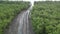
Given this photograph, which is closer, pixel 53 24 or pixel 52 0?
pixel 53 24

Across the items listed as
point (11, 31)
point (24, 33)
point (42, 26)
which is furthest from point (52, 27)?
point (11, 31)

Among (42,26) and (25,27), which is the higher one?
(42,26)

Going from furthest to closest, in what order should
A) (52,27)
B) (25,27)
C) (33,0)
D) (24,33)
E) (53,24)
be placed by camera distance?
(33,0)
(25,27)
(24,33)
(53,24)
(52,27)

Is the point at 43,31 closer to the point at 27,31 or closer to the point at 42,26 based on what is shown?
the point at 42,26

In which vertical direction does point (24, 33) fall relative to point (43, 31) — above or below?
below

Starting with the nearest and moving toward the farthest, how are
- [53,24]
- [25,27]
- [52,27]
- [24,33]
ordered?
1. [52,27]
2. [53,24]
3. [24,33]
4. [25,27]

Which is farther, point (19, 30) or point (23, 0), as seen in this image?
point (23, 0)

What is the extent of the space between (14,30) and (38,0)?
17.8 meters

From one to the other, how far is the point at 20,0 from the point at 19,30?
1780 centimetres

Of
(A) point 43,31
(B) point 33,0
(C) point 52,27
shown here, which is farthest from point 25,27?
(B) point 33,0

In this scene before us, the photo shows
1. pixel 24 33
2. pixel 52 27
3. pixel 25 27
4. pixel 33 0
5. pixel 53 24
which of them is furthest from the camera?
pixel 33 0

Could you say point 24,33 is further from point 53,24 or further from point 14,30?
point 53,24

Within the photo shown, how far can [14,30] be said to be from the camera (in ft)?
33.0

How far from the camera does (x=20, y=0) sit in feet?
90.1
